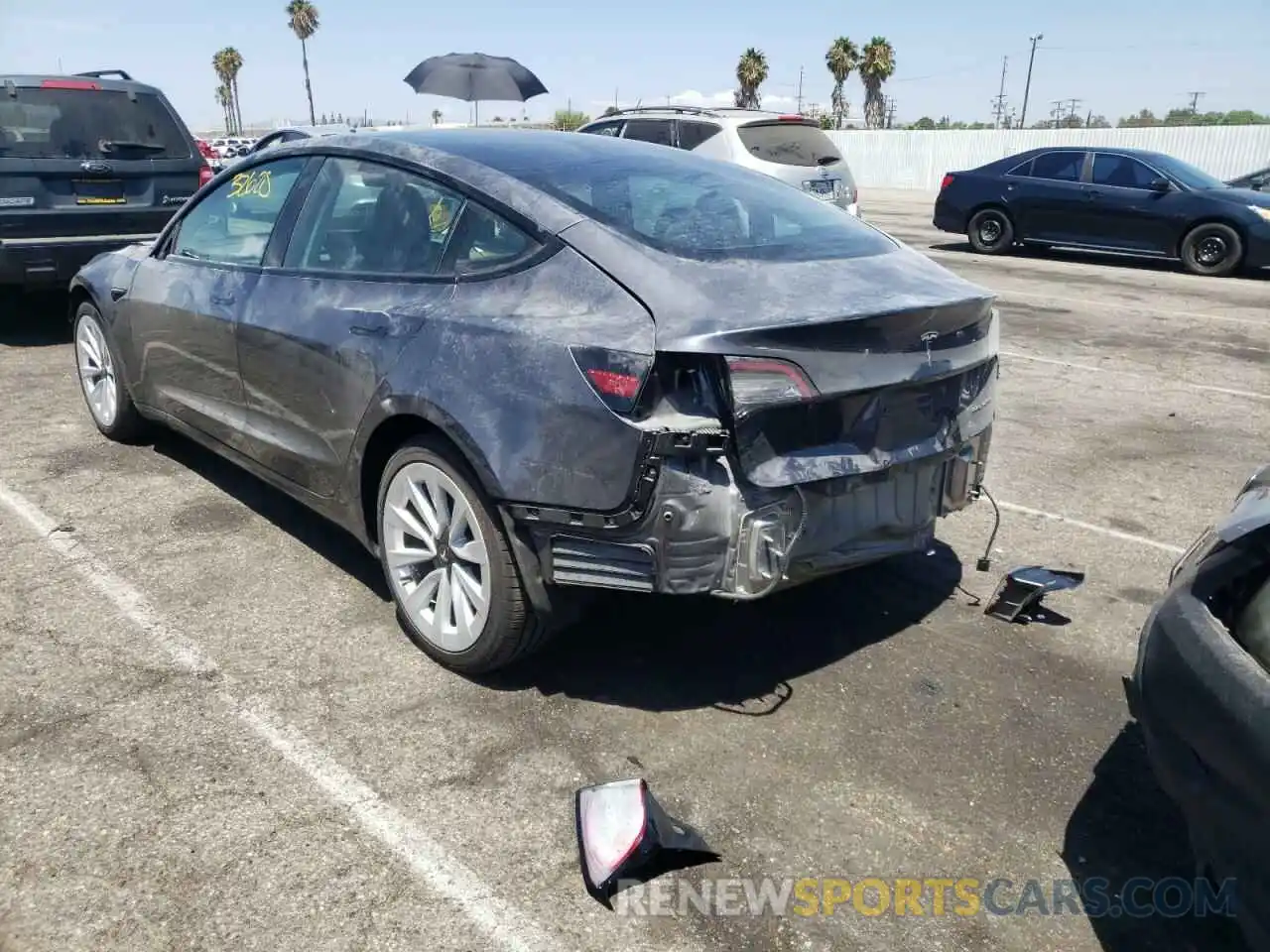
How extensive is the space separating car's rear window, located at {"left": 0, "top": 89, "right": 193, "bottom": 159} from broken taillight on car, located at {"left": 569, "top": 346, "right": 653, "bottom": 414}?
20.9 ft

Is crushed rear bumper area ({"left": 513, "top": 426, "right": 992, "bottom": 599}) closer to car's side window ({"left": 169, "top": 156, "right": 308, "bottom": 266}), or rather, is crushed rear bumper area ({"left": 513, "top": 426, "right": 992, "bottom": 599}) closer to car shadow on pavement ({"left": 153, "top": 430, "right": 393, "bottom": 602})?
car shadow on pavement ({"left": 153, "top": 430, "right": 393, "bottom": 602})

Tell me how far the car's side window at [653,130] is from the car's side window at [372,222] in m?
8.57

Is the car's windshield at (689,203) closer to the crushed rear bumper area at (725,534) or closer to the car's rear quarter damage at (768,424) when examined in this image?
the car's rear quarter damage at (768,424)

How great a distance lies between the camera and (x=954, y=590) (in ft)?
13.1

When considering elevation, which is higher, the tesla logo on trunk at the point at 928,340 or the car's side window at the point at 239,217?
the car's side window at the point at 239,217

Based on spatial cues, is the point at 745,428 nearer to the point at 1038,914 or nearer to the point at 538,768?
the point at 538,768

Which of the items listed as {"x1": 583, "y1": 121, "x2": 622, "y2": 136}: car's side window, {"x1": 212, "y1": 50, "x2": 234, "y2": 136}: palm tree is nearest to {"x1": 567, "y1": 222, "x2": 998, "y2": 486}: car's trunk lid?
{"x1": 583, "y1": 121, "x2": 622, "y2": 136}: car's side window

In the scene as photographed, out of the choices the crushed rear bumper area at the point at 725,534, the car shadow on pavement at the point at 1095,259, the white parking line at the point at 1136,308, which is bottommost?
the car shadow on pavement at the point at 1095,259

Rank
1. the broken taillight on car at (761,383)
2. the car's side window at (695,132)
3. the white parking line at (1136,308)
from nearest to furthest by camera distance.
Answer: the broken taillight on car at (761,383), the white parking line at (1136,308), the car's side window at (695,132)

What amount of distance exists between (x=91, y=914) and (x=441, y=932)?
30.7 inches

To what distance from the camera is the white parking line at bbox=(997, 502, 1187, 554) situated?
14.6 feet

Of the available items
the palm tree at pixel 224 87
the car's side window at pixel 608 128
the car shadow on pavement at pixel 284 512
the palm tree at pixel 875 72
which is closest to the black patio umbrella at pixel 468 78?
the car's side window at pixel 608 128

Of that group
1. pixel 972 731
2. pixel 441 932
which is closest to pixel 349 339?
pixel 441 932

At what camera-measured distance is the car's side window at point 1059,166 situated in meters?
13.9
